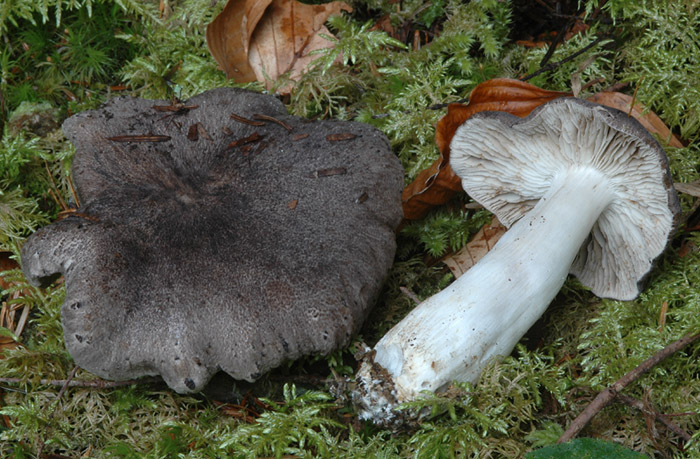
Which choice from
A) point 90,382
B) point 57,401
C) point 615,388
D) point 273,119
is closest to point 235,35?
point 273,119

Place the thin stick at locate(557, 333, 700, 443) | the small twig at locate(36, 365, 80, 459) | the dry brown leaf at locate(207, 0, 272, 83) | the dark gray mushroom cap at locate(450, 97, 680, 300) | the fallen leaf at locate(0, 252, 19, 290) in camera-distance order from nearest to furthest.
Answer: the thin stick at locate(557, 333, 700, 443) < the dark gray mushroom cap at locate(450, 97, 680, 300) < the small twig at locate(36, 365, 80, 459) < the fallen leaf at locate(0, 252, 19, 290) < the dry brown leaf at locate(207, 0, 272, 83)

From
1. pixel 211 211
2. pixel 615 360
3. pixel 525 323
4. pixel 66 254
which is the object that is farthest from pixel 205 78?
pixel 615 360

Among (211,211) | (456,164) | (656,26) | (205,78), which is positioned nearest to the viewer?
(211,211)

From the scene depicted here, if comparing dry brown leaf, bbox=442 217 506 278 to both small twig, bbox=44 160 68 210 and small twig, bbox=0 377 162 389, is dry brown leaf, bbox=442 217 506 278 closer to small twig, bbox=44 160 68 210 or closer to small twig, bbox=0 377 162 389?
small twig, bbox=0 377 162 389

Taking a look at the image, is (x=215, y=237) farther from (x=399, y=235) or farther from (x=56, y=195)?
(x=56, y=195)

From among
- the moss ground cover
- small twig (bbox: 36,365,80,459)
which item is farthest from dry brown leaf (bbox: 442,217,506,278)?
small twig (bbox: 36,365,80,459)

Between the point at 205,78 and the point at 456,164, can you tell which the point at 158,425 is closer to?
the point at 456,164
